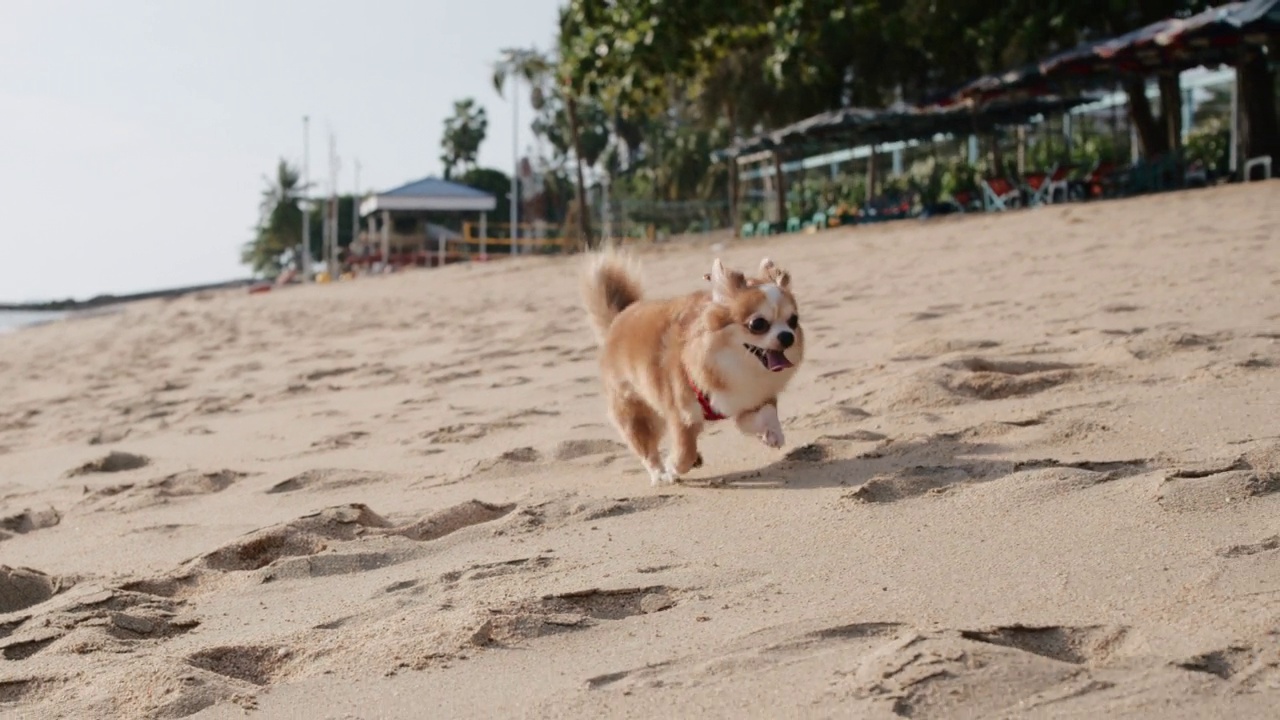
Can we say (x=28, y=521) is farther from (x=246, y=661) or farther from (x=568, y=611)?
(x=568, y=611)

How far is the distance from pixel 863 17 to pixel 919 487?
20637mm

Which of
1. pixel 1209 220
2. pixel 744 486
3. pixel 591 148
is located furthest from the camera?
pixel 591 148

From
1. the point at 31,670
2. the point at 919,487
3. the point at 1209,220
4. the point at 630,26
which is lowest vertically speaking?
the point at 31,670

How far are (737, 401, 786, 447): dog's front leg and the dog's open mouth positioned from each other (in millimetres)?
153

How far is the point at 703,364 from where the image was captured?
456 cm

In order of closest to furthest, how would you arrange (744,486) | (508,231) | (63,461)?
(744,486), (63,461), (508,231)

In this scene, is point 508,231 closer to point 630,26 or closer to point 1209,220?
point 630,26

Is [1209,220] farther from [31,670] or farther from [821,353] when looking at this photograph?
[31,670]

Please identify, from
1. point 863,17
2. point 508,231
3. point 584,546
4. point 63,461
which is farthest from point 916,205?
point 508,231

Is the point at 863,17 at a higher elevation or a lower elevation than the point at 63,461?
higher

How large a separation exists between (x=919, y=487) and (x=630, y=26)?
18393mm

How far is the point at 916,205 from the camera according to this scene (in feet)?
78.9

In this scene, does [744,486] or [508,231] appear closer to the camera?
[744,486]

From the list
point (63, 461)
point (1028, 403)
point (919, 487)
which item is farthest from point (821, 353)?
point (63, 461)
